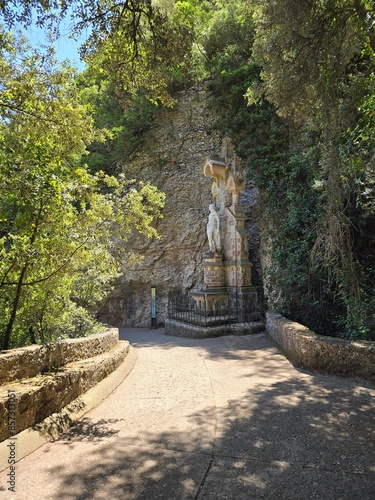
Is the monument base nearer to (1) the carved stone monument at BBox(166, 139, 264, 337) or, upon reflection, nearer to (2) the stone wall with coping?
(1) the carved stone monument at BBox(166, 139, 264, 337)

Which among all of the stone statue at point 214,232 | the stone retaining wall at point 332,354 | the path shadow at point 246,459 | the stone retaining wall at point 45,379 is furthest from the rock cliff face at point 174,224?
the path shadow at point 246,459

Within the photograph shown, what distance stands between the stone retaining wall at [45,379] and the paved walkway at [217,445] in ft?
1.13

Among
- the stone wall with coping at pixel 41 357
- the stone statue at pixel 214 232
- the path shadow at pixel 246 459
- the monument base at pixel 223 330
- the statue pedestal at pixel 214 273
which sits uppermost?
the stone statue at pixel 214 232

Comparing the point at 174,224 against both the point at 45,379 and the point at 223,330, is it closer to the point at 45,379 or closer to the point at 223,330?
the point at 223,330

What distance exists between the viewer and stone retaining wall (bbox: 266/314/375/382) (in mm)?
4555

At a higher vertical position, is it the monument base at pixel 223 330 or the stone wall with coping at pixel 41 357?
the stone wall with coping at pixel 41 357

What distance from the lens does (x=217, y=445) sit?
2830 millimetres

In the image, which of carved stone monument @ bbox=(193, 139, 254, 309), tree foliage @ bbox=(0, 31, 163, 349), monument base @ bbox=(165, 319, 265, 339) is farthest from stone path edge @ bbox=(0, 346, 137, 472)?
carved stone monument @ bbox=(193, 139, 254, 309)

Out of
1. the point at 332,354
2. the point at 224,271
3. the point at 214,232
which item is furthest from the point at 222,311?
the point at 332,354

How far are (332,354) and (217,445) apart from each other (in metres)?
2.89

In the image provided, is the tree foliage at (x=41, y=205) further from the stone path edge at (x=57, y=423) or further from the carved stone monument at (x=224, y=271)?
the carved stone monument at (x=224, y=271)

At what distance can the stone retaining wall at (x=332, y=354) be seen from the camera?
4555 mm

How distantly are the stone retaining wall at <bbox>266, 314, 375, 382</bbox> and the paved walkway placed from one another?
22cm

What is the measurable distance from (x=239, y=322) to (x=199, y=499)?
7934 mm
